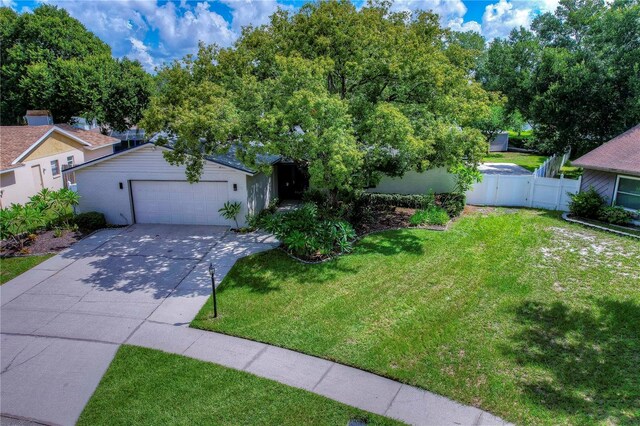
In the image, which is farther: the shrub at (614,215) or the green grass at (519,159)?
the green grass at (519,159)

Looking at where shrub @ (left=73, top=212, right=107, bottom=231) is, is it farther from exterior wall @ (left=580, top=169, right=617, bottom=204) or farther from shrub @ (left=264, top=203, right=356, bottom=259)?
exterior wall @ (left=580, top=169, right=617, bottom=204)

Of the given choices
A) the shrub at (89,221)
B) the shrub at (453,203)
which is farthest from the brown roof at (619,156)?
the shrub at (89,221)

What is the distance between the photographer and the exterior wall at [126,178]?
15461mm

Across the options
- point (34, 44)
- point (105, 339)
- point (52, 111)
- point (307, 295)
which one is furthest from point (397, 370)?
point (34, 44)

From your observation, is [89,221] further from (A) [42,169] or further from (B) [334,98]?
(B) [334,98]

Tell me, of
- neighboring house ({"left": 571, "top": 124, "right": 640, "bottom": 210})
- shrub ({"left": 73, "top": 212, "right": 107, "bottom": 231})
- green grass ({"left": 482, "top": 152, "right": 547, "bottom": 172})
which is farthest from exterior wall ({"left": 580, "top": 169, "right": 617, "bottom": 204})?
shrub ({"left": 73, "top": 212, "right": 107, "bottom": 231})

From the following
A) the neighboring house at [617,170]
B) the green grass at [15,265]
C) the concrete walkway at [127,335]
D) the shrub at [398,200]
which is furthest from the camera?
the shrub at [398,200]

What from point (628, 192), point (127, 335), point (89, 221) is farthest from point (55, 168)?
point (628, 192)

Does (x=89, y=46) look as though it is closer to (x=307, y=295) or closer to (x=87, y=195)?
(x=87, y=195)

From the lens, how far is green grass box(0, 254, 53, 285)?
1227 cm

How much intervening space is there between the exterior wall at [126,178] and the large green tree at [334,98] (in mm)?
1725

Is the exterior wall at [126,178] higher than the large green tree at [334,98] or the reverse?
the reverse

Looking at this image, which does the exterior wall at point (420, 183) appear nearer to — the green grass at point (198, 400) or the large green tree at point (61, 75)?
the green grass at point (198, 400)

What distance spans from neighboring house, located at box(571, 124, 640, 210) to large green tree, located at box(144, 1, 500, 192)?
15.4 ft
